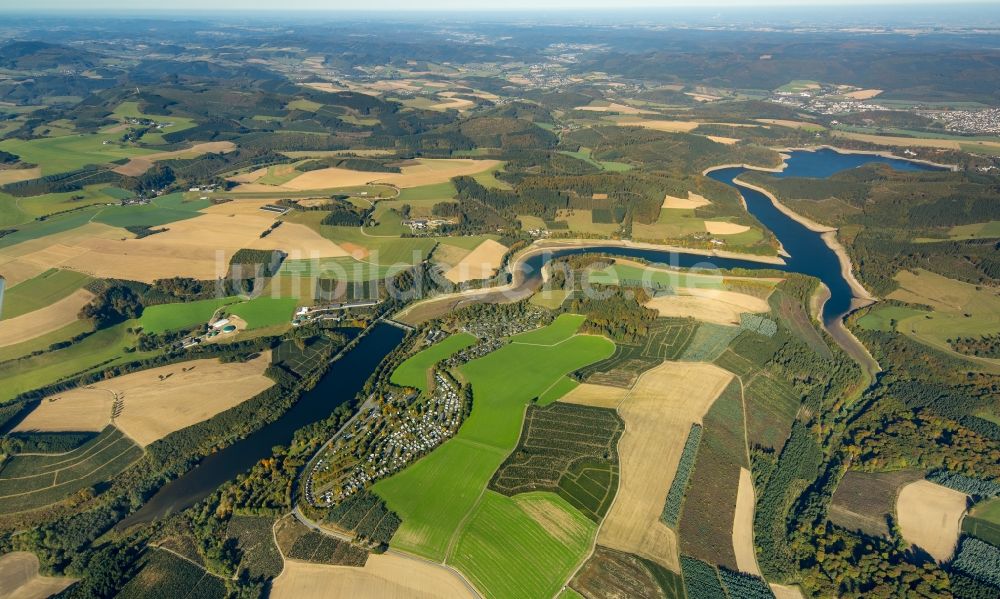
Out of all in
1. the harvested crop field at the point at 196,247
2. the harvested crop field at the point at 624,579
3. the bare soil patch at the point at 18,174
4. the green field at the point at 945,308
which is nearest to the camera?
the harvested crop field at the point at 624,579

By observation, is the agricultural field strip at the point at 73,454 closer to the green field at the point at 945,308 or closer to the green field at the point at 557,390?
the green field at the point at 557,390

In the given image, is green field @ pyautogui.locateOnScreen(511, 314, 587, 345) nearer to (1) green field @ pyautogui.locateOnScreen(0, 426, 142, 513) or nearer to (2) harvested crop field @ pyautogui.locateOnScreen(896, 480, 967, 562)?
(2) harvested crop field @ pyautogui.locateOnScreen(896, 480, 967, 562)

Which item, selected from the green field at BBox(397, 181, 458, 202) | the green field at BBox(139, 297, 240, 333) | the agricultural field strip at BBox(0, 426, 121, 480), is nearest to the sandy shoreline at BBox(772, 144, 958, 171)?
the green field at BBox(397, 181, 458, 202)

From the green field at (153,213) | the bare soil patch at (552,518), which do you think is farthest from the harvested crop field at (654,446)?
the green field at (153,213)

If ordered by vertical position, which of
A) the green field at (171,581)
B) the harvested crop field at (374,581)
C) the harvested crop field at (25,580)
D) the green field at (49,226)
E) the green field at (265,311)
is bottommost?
the harvested crop field at (25,580)

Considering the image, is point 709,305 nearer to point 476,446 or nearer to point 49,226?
point 476,446

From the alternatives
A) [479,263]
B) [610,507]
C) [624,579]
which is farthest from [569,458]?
[479,263]
